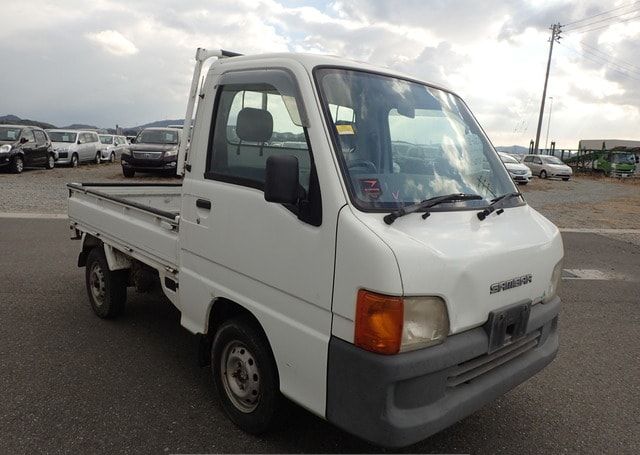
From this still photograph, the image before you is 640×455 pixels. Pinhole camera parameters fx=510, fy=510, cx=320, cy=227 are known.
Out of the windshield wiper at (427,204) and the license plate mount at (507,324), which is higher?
the windshield wiper at (427,204)

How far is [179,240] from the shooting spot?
3.44m

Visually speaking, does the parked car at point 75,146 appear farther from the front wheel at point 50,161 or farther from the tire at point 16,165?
the tire at point 16,165

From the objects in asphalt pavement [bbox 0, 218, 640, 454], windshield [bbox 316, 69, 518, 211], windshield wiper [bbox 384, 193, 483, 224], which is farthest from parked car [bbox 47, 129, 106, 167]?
windshield wiper [bbox 384, 193, 483, 224]

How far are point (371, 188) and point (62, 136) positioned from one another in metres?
23.8

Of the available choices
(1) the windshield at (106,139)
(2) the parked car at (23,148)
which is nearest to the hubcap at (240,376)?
(2) the parked car at (23,148)

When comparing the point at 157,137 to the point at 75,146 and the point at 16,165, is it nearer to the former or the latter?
the point at 16,165

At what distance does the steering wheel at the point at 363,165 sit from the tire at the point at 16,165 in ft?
62.3

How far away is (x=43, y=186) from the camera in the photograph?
587 inches

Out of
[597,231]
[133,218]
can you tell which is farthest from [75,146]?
[133,218]

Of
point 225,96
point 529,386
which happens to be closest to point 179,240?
point 225,96

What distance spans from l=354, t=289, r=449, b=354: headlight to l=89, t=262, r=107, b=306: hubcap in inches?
129

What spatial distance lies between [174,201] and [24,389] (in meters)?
2.67

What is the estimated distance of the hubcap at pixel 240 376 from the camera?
115 inches

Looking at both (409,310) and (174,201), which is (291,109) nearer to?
(409,310)
